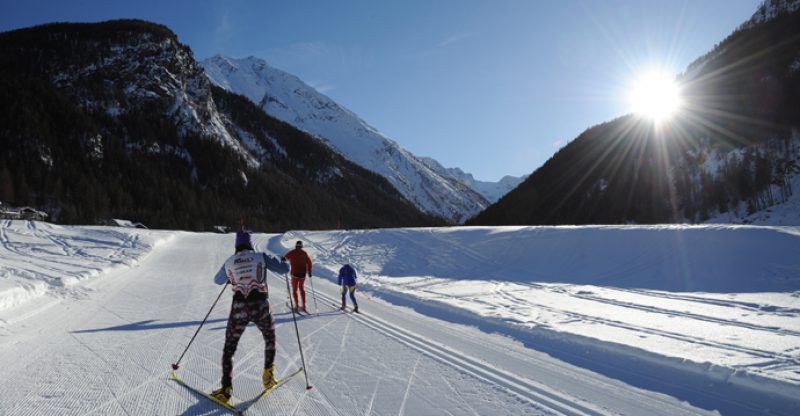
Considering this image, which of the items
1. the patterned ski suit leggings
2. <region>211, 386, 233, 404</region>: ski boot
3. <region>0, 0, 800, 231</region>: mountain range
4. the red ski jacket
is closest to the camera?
<region>211, 386, 233, 404</region>: ski boot

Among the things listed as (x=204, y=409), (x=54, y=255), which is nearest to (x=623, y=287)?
(x=204, y=409)

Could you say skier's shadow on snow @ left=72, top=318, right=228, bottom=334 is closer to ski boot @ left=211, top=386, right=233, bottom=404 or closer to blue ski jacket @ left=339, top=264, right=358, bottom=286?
blue ski jacket @ left=339, top=264, right=358, bottom=286

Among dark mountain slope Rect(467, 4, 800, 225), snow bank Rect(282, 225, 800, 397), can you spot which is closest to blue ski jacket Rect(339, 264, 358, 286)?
snow bank Rect(282, 225, 800, 397)

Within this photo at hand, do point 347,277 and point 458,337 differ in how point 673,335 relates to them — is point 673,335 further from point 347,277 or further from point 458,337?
point 347,277

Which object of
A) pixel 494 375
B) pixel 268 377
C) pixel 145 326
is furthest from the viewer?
pixel 145 326

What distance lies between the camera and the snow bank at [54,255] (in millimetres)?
11516

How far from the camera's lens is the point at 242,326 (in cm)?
525

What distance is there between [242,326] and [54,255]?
20.8 meters

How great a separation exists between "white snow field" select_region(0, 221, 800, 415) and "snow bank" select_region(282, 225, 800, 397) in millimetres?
72

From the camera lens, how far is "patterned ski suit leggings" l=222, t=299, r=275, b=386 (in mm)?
5164

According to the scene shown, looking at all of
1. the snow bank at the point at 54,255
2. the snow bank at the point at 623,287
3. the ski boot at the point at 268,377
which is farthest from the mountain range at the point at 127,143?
the ski boot at the point at 268,377

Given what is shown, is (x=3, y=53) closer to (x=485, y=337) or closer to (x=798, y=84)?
(x=485, y=337)

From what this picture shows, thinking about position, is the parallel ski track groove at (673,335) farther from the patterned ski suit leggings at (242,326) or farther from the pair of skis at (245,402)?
the patterned ski suit leggings at (242,326)

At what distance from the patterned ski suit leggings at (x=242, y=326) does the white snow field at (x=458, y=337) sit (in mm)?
481
